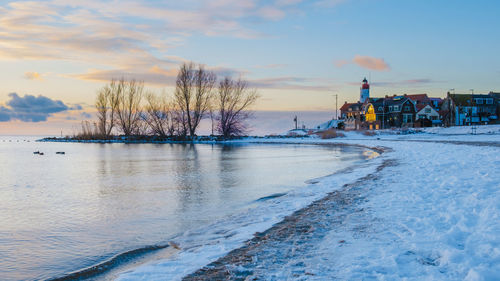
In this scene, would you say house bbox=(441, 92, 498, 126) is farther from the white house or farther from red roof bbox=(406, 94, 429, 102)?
red roof bbox=(406, 94, 429, 102)

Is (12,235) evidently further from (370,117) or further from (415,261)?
(370,117)

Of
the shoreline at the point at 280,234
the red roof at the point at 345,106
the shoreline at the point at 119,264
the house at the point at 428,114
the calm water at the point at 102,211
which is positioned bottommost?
the calm water at the point at 102,211

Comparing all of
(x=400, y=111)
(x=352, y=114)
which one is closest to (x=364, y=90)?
(x=352, y=114)

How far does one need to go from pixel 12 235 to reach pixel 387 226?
765 centimetres

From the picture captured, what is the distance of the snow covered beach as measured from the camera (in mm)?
4445

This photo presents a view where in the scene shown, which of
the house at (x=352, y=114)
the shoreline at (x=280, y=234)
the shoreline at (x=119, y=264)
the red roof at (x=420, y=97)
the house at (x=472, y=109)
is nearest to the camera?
the shoreline at (x=280, y=234)

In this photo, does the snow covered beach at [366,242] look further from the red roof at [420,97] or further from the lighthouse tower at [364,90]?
the lighthouse tower at [364,90]

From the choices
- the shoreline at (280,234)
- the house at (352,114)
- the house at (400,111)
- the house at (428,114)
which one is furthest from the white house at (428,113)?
the shoreline at (280,234)

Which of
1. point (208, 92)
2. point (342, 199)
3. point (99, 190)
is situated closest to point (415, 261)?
point (342, 199)

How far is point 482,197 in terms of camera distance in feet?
25.5

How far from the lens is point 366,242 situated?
5.48 m

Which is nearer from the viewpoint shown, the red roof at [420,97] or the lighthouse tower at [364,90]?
the red roof at [420,97]

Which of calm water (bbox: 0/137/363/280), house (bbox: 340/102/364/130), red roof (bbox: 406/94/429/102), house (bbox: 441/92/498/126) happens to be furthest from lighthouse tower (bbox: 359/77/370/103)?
calm water (bbox: 0/137/363/280)

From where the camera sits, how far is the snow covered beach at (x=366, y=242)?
445 cm
